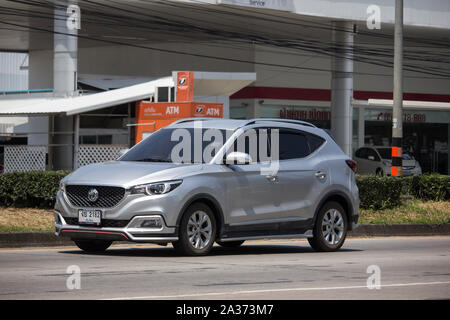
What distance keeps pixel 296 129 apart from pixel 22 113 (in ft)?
59.7

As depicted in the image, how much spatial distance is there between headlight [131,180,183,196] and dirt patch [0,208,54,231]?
13.0ft

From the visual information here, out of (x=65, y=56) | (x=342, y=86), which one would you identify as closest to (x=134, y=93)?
(x=65, y=56)

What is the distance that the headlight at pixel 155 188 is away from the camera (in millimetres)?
11438

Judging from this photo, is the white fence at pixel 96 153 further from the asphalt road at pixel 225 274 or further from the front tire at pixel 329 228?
the front tire at pixel 329 228

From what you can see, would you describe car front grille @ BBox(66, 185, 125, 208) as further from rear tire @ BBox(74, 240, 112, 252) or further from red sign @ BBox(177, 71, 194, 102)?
red sign @ BBox(177, 71, 194, 102)

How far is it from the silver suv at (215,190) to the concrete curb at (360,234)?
6.15ft

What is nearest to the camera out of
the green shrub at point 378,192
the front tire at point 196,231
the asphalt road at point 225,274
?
the asphalt road at point 225,274

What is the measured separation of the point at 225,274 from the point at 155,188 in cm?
187

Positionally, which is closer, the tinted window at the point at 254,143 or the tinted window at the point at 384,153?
the tinted window at the point at 254,143

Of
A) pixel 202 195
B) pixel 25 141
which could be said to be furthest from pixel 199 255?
pixel 25 141

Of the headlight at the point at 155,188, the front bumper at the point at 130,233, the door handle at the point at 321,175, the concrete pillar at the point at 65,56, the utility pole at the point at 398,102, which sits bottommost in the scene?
the front bumper at the point at 130,233

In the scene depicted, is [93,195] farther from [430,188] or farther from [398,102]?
[398,102]

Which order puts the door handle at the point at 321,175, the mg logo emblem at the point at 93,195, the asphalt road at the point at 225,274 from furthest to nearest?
the door handle at the point at 321,175, the mg logo emblem at the point at 93,195, the asphalt road at the point at 225,274

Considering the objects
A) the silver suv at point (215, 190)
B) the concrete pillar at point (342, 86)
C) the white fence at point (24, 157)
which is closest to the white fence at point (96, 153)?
the white fence at point (24, 157)
